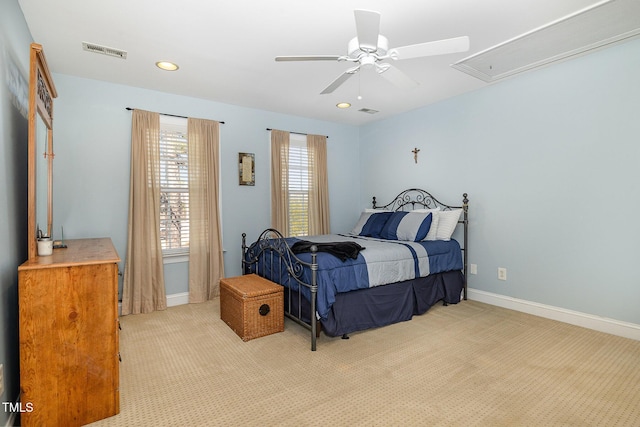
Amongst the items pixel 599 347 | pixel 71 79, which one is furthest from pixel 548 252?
pixel 71 79

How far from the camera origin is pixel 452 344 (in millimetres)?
2773

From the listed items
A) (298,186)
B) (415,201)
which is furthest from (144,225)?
(415,201)

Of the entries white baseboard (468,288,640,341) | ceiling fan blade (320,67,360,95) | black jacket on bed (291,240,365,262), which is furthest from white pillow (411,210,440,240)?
ceiling fan blade (320,67,360,95)

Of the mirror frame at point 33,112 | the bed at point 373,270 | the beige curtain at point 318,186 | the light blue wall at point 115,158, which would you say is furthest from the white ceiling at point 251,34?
the bed at point 373,270

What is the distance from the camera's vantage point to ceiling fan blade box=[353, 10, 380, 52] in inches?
64.0

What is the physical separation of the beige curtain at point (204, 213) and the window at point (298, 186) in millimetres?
1122

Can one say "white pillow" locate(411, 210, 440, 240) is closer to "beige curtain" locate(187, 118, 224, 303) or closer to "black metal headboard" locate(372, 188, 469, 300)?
"black metal headboard" locate(372, 188, 469, 300)

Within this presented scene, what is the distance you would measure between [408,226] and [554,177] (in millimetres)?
1527

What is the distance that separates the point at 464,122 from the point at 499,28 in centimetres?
166

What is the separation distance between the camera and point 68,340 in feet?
5.68

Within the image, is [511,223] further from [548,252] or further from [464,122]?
[464,122]

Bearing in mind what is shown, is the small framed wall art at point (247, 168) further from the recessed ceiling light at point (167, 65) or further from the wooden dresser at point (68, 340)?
the wooden dresser at point (68, 340)

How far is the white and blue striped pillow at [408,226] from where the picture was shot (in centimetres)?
382

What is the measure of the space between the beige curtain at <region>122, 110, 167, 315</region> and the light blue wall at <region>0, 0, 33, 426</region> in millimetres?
1403
